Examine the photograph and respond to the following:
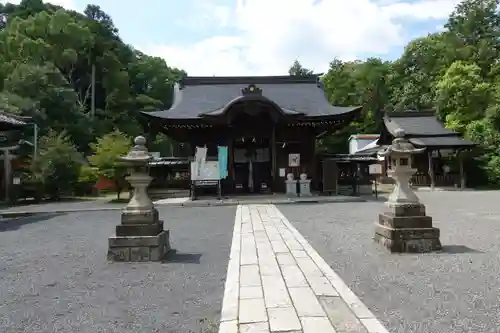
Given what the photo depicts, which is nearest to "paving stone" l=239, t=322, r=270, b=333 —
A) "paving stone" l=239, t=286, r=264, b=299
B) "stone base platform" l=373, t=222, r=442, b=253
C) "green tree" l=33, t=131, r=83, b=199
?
"paving stone" l=239, t=286, r=264, b=299

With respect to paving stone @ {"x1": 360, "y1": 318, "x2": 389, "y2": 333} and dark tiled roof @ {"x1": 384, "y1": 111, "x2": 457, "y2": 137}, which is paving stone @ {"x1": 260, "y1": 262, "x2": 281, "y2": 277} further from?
dark tiled roof @ {"x1": 384, "y1": 111, "x2": 457, "y2": 137}

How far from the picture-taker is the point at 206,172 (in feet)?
54.5

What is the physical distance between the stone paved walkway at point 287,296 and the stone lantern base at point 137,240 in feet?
4.07

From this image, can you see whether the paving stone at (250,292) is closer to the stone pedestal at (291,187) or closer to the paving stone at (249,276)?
the paving stone at (249,276)

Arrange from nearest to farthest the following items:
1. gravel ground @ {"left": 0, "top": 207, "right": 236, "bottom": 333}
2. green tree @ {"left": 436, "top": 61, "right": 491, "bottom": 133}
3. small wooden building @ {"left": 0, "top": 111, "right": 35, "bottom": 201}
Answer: gravel ground @ {"left": 0, "top": 207, "right": 236, "bottom": 333} → small wooden building @ {"left": 0, "top": 111, "right": 35, "bottom": 201} → green tree @ {"left": 436, "top": 61, "right": 491, "bottom": 133}

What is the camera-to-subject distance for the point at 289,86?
23.0 metres

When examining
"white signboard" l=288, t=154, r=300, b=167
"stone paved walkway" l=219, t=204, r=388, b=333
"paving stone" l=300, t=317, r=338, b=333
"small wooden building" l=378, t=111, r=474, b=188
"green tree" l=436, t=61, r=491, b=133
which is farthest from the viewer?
"green tree" l=436, t=61, r=491, b=133

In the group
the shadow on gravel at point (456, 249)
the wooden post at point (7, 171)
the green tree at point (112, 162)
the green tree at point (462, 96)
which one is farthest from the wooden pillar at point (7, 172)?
the green tree at point (462, 96)

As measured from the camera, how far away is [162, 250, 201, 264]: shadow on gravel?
5832mm

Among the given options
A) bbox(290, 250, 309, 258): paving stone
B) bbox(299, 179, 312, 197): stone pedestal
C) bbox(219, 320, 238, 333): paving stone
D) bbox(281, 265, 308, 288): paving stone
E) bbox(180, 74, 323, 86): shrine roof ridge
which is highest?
bbox(180, 74, 323, 86): shrine roof ridge

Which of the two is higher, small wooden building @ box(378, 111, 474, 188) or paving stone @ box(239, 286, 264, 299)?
small wooden building @ box(378, 111, 474, 188)

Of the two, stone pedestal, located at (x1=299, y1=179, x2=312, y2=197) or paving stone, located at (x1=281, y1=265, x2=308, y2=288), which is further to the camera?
stone pedestal, located at (x1=299, y1=179, x2=312, y2=197)

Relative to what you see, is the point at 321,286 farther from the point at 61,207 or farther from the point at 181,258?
the point at 61,207

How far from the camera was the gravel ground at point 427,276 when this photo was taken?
3.36 m
